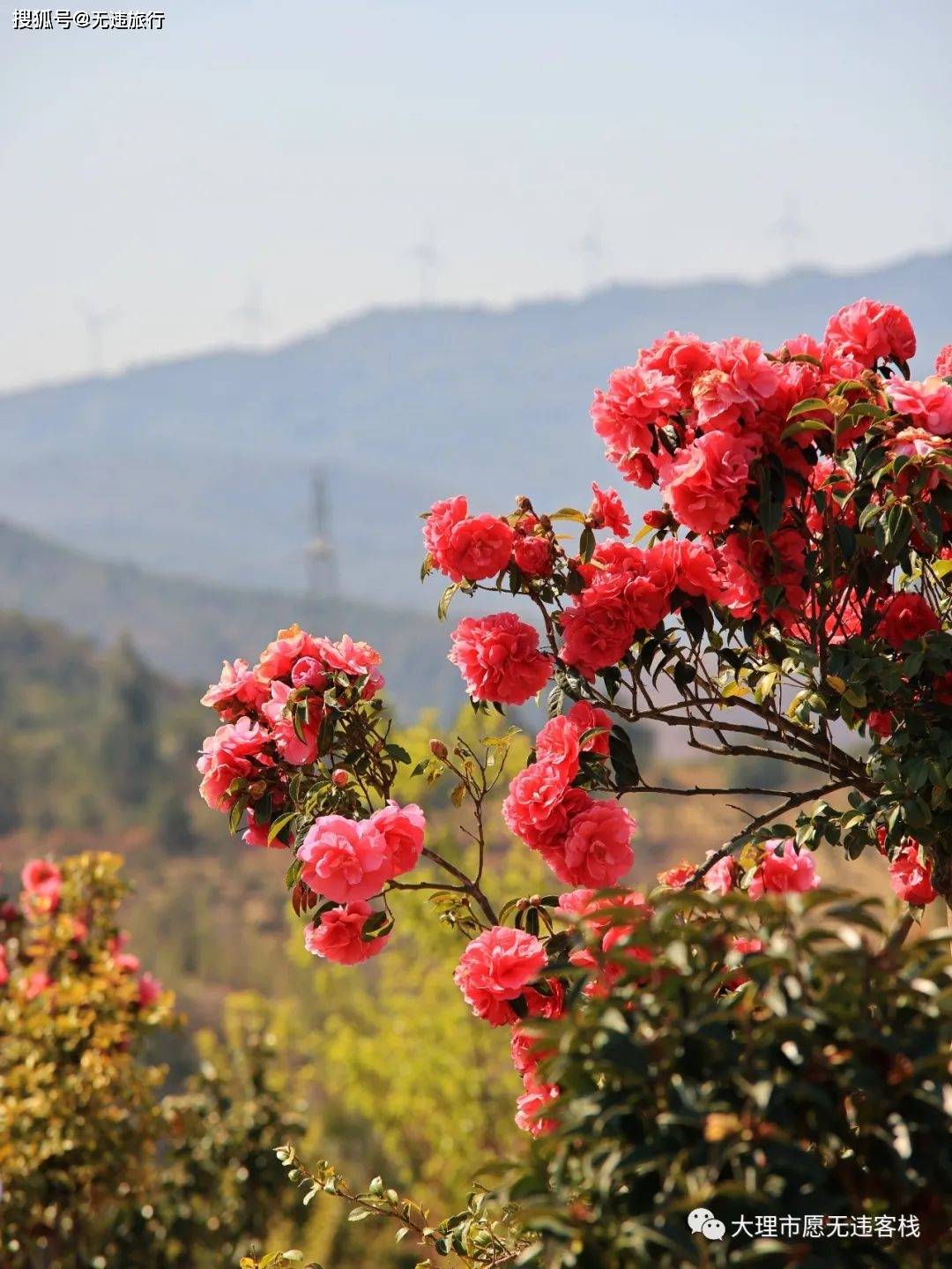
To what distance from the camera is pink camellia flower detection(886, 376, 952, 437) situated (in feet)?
6.49

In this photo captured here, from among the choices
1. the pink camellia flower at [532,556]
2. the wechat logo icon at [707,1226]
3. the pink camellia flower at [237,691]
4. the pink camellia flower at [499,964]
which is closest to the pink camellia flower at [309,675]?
the pink camellia flower at [237,691]

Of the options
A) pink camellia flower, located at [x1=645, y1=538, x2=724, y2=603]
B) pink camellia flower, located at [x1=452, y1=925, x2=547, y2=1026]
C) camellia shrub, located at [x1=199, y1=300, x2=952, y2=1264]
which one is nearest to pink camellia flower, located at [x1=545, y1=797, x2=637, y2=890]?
camellia shrub, located at [x1=199, y1=300, x2=952, y2=1264]

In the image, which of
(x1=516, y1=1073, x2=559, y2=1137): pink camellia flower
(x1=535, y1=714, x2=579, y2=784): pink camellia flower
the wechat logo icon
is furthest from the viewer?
(x1=535, y1=714, x2=579, y2=784): pink camellia flower

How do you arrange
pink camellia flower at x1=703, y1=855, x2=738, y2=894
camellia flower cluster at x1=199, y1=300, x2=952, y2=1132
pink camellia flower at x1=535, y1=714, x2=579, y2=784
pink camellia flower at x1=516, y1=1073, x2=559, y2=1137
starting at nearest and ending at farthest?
pink camellia flower at x1=516, y1=1073, x2=559, y2=1137 < camellia flower cluster at x1=199, y1=300, x2=952, y2=1132 < pink camellia flower at x1=535, y1=714, x2=579, y2=784 < pink camellia flower at x1=703, y1=855, x2=738, y2=894

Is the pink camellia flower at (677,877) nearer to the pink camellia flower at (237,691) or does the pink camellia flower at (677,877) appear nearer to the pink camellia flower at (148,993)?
the pink camellia flower at (237,691)

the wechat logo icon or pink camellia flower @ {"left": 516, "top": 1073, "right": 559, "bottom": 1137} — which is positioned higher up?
pink camellia flower @ {"left": 516, "top": 1073, "right": 559, "bottom": 1137}

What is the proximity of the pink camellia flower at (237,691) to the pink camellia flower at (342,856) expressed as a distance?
1.19 feet

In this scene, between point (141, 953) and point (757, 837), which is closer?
point (757, 837)

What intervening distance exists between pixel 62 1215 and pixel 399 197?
632 ft

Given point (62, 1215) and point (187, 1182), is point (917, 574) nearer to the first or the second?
point (62, 1215)

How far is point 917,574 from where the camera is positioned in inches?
89.0

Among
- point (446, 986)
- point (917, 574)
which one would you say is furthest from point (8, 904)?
point (446, 986)

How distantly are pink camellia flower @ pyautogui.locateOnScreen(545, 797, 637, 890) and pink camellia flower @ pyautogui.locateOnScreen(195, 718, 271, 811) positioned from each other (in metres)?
0.53

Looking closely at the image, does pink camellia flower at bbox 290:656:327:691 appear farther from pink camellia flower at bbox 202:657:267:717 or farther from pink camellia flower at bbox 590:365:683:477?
pink camellia flower at bbox 590:365:683:477
